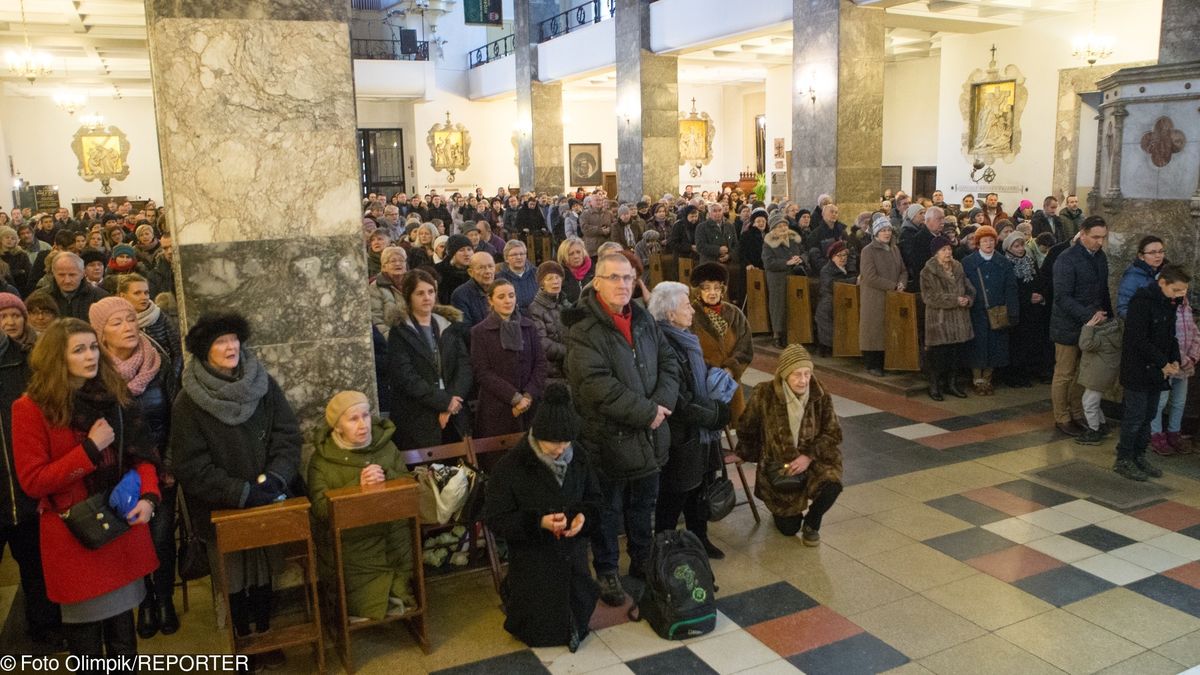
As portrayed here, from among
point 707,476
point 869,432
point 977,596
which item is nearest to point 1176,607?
point 977,596

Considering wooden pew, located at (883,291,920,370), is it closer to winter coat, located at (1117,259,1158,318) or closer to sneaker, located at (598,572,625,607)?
winter coat, located at (1117,259,1158,318)

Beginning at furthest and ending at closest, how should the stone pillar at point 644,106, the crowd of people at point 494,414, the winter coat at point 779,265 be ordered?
the stone pillar at point 644,106, the winter coat at point 779,265, the crowd of people at point 494,414

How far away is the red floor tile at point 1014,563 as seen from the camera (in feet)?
16.6

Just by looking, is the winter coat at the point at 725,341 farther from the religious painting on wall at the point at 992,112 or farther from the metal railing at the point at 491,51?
the metal railing at the point at 491,51

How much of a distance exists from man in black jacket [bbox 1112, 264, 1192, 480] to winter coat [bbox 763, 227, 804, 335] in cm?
439

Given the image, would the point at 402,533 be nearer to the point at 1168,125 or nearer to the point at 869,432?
the point at 869,432

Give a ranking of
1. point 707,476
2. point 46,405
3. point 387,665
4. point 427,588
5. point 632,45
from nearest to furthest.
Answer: point 46,405 → point 387,665 → point 427,588 → point 707,476 → point 632,45

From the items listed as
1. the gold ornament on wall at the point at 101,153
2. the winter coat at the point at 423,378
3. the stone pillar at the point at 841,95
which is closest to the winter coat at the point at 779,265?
the stone pillar at the point at 841,95

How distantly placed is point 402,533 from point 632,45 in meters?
16.6

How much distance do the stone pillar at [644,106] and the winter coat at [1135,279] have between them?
1334 centimetres

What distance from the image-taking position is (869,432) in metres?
7.66

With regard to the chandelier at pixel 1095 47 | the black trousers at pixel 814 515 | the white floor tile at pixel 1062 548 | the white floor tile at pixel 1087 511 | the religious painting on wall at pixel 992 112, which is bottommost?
the white floor tile at pixel 1062 548

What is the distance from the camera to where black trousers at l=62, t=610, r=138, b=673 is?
12.5 feet

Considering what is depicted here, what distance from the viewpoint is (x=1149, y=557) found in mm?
5219
